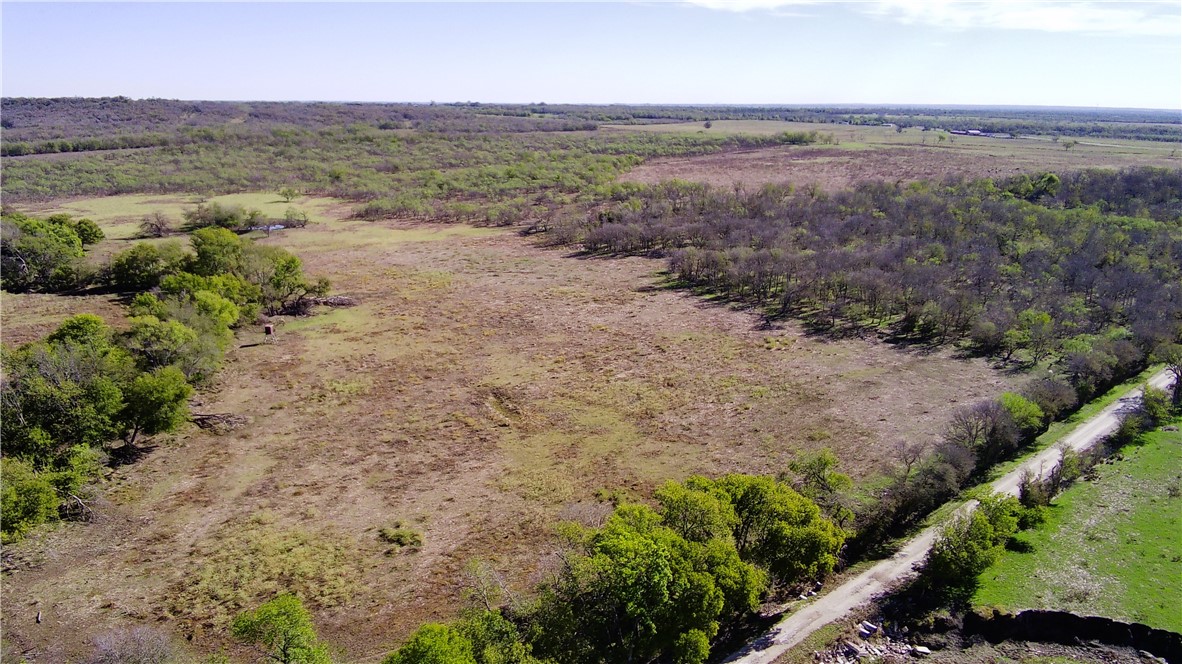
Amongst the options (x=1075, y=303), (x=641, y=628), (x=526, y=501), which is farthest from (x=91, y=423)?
(x=1075, y=303)

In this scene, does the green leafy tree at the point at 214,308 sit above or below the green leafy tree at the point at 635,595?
above

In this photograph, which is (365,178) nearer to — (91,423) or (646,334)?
(646,334)

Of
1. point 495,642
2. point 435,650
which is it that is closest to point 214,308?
point 495,642

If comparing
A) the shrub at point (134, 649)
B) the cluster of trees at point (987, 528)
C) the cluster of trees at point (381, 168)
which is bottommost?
the shrub at point (134, 649)

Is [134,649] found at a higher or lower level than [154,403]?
lower

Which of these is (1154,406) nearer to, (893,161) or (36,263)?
(36,263)

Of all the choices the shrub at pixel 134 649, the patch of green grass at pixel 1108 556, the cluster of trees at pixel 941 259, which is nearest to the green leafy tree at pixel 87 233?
the cluster of trees at pixel 941 259

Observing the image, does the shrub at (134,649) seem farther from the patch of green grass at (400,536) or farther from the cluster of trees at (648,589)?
the cluster of trees at (648,589)
